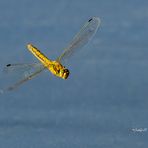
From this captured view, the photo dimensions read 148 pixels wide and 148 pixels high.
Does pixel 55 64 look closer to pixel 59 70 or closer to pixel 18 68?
pixel 59 70

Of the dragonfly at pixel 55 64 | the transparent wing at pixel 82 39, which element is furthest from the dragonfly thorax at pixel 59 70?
the transparent wing at pixel 82 39

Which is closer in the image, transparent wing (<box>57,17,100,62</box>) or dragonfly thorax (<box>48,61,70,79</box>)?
dragonfly thorax (<box>48,61,70,79</box>)

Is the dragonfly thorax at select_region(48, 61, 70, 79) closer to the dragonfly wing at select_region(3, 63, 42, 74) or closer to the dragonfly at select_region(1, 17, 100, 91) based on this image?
the dragonfly at select_region(1, 17, 100, 91)

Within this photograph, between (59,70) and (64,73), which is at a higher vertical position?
(59,70)

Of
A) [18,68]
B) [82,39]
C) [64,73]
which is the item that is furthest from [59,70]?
[82,39]

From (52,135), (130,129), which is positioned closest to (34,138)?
(52,135)

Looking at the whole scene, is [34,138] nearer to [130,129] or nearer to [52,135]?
[52,135]

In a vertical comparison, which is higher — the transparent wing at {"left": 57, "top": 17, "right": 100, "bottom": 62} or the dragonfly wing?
the transparent wing at {"left": 57, "top": 17, "right": 100, "bottom": 62}

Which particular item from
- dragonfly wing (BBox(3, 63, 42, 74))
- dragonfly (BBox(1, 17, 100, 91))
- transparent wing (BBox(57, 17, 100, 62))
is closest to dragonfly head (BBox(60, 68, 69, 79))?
dragonfly (BBox(1, 17, 100, 91))
